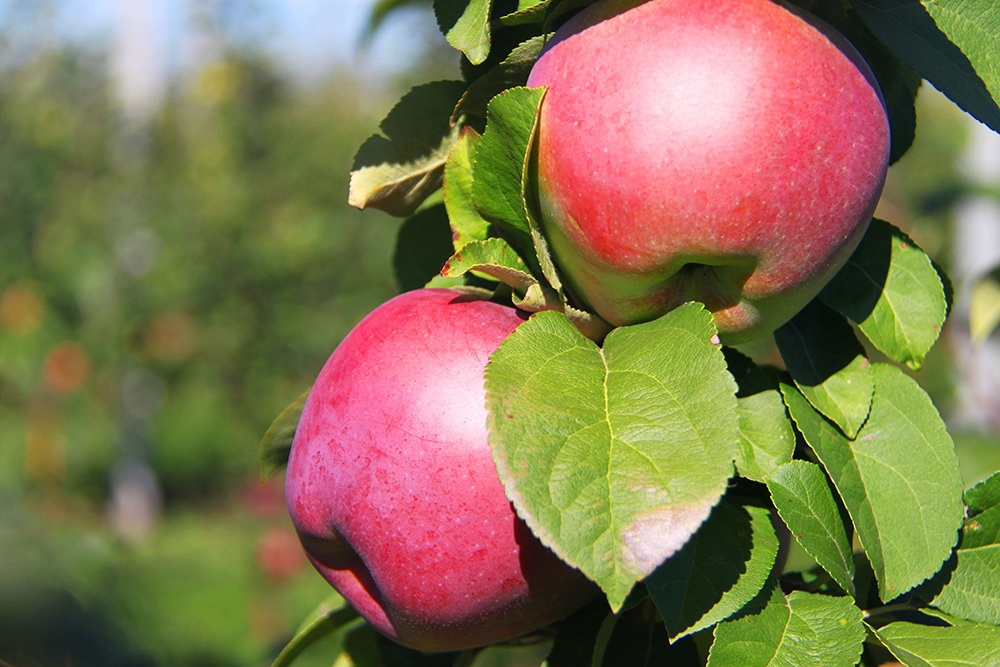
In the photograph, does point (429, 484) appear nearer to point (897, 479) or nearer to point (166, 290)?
point (897, 479)

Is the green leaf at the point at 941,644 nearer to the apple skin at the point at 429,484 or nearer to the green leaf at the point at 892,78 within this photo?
the apple skin at the point at 429,484

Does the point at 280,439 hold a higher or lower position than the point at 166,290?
higher

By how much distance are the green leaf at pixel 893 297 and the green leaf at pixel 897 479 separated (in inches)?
1.4

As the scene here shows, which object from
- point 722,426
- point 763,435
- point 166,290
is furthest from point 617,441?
point 166,290

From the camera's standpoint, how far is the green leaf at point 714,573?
2.13 feet

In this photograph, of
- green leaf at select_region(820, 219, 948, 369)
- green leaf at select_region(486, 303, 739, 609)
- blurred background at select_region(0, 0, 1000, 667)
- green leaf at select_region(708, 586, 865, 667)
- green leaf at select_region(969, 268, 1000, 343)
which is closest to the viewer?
green leaf at select_region(486, 303, 739, 609)

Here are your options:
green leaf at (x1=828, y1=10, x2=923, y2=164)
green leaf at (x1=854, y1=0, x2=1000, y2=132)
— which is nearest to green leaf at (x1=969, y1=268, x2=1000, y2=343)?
green leaf at (x1=828, y1=10, x2=923, y2=164)

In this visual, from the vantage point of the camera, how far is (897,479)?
0.73 metres

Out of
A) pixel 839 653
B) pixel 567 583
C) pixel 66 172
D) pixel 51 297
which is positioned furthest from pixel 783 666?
pixel 66 172

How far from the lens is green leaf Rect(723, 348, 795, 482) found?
0.70 meters

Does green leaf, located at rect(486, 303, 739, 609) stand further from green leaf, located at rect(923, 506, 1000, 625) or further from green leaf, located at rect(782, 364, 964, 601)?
green leaf, located at rect(923, 506, 1000, 625)

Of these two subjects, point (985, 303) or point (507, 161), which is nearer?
point (507, 161)

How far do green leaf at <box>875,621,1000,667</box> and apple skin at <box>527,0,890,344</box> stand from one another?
0.90 feet

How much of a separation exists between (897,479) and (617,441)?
0.26 m
